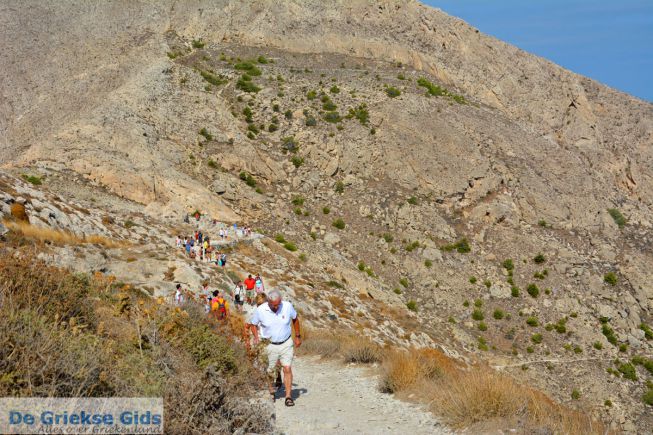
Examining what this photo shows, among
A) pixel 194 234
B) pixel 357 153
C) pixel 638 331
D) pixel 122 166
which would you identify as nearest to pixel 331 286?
pixel 194 234

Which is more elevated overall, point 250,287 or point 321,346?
point 250,287

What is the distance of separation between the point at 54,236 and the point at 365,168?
23.8 m

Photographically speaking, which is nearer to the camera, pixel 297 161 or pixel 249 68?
pixel 297 161

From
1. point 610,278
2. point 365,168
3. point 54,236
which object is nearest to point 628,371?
point 610,278

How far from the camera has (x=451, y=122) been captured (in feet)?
136

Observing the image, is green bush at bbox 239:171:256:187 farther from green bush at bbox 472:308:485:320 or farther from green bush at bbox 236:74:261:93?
green bush at bbox 472:308:485:320

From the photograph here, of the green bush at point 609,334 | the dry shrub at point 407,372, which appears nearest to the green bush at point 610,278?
the green bush at point 609,334

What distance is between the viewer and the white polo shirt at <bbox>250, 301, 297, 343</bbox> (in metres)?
8.00

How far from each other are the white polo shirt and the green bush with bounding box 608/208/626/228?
37417 mm

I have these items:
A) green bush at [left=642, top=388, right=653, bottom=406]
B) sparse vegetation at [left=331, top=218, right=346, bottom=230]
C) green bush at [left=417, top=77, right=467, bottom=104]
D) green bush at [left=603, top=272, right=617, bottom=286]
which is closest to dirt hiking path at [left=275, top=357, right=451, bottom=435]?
sparse vegetation at [left=331, top=218, right=346, bottom=230]

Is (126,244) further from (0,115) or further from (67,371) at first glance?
(0,115)

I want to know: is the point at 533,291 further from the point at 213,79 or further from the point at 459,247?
the point at 213,79

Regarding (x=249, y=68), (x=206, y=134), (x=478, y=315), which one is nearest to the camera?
(x=478, y=315)

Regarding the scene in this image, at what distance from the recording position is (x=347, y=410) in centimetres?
827
